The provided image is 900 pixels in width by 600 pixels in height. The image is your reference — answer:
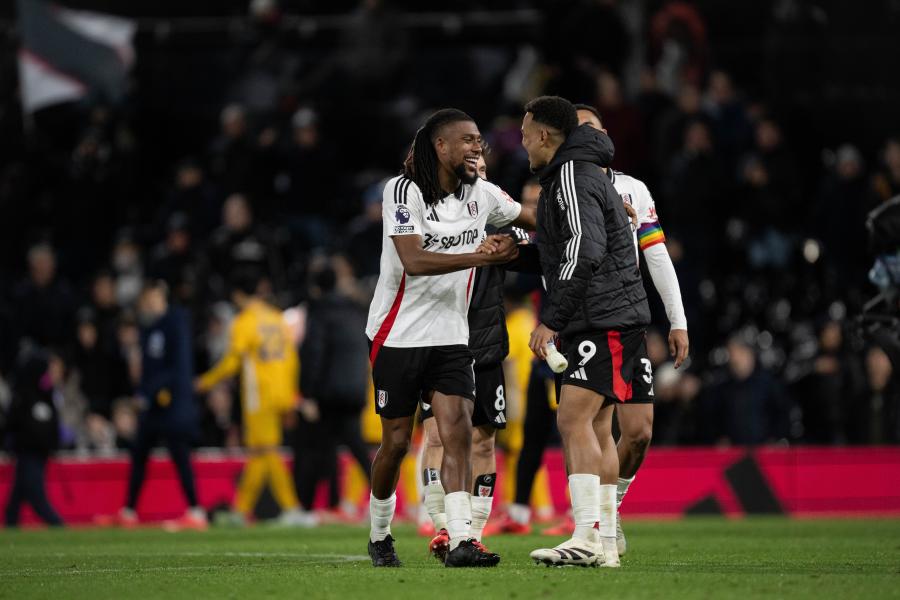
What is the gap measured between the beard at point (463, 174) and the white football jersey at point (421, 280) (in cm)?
10

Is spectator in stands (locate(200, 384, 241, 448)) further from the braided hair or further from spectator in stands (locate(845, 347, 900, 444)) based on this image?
the braided hair

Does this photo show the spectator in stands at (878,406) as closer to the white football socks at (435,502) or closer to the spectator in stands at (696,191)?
the spectator in stands at (696,191)

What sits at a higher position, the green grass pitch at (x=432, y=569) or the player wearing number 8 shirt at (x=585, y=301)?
the player wearing number 8 shirt at (x=585, y=301)

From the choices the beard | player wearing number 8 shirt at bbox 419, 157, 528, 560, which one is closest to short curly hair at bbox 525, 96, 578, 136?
the beard

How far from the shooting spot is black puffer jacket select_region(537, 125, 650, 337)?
803 cm

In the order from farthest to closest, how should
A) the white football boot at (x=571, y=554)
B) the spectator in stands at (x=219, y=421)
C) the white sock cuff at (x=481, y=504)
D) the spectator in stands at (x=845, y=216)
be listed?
the spectator in stands at (x=219, y=421) → the spectator in stands at (x=845, y=216) → the white sock cuff at (x=481, y=504) → the white football boot at (x=571, y=554)

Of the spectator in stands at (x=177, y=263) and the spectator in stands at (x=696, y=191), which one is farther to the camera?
the spectator in stands at (x=177, y=263)

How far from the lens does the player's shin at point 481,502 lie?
9414mm

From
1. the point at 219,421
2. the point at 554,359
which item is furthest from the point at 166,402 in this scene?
the point at 554,359

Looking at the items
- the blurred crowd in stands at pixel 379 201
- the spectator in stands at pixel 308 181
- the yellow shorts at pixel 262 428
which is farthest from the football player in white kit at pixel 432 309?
the spectator in stands at pixel 308 181

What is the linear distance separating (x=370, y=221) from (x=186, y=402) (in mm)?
4952

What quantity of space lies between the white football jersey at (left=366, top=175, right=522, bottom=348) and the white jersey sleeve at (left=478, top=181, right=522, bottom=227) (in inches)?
6.0

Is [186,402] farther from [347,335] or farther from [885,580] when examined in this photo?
[885,580]

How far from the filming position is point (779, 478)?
17.1 m
